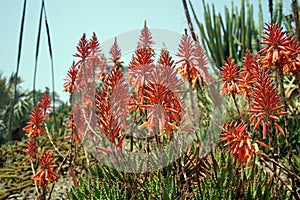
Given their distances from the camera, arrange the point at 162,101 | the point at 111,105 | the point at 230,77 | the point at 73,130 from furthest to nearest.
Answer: the point at 230,77 → the point at 73,130 → the point at 162,101 → the point at 111,105

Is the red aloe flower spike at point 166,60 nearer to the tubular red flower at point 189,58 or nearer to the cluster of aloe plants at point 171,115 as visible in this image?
the cluster of aloe plants at point 171,115

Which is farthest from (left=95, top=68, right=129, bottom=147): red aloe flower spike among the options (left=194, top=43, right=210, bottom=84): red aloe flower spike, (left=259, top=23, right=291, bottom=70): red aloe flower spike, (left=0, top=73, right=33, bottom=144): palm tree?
(left=0, top=73, right=33, bottom=144): palm tree

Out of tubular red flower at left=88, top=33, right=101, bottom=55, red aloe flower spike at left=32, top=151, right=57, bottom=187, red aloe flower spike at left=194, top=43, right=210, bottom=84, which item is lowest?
red aloe flower spike at left=32, top=151, right=57, bottom=187

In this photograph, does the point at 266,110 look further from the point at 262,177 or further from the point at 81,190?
the point at 81,190

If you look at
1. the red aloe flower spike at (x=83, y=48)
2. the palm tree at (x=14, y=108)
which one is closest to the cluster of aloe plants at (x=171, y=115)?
the red aloe flower spike at (x=83, y=48)

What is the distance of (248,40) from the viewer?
857cm

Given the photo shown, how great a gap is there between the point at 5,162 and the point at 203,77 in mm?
3969

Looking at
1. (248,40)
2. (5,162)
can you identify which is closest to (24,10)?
(5,162)

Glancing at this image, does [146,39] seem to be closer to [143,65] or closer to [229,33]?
[143,65]

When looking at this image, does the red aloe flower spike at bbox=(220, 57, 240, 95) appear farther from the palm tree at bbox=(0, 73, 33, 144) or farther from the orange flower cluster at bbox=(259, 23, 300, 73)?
the palm tree at bbox=(0, 73, 33, 144)

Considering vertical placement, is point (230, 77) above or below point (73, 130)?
above

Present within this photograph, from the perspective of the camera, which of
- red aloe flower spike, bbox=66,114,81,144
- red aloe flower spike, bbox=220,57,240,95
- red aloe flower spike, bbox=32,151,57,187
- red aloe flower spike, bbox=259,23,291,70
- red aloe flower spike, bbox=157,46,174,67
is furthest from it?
red aloe flower spike, bbox=220,57,240,95

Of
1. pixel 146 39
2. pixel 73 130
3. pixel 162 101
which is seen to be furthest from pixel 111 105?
pixel 73 130

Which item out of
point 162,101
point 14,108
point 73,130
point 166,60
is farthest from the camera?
point 14,108
